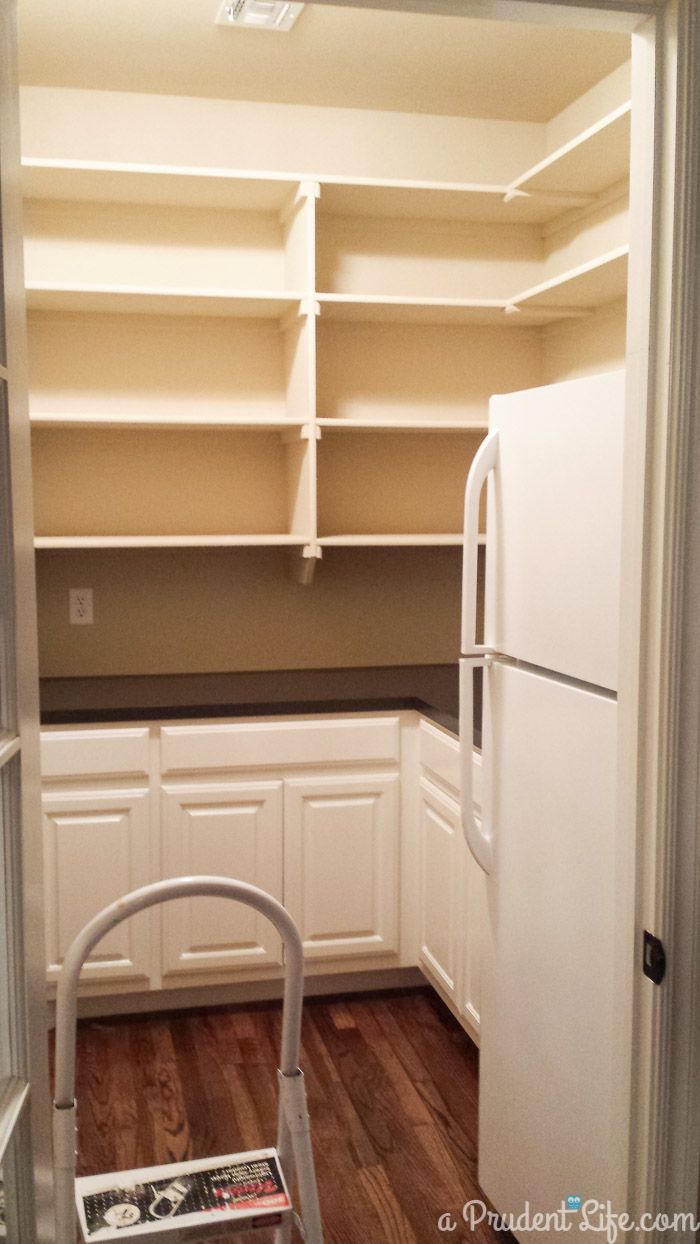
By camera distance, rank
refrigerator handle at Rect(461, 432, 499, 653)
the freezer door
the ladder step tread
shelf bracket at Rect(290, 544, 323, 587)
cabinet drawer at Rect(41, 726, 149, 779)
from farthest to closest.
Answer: shelf bracket at Rect(290, 544, 323, 587) → cabinet drawer at Rect(41, 726, 149, 779) → refrigerator handle at Rect(461, 432, 499, 653) → the freezer door → the ladder step tread

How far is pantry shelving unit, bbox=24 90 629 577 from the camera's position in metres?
3.13

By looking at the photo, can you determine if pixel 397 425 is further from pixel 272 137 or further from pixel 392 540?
pixel 272 137

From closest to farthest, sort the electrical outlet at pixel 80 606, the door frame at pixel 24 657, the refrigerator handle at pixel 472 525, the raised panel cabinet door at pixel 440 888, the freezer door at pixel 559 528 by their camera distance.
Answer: the door frame at pixel 24 657 → the freezer door at pixel 559 528 → the refrigerator handle at pixel 472 525 → the raised panel cabinet door at pixel 440 888 → the electrical outlet at pixel 80 606

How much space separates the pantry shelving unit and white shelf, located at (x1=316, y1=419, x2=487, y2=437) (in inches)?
0.5

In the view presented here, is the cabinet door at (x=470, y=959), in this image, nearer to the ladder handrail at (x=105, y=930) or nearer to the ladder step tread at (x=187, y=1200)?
the ladder step tread at (x=187, y=1200)

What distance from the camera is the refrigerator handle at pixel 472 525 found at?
2.07 metres

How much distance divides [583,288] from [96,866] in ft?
6.71

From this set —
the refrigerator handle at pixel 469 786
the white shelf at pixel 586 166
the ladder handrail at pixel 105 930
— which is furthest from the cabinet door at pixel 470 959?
the white shelf at pixel 586 166

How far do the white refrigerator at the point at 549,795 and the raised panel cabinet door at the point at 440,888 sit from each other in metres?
0.59

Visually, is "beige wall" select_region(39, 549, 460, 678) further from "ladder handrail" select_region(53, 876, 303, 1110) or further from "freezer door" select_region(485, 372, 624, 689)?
"ladder handrail" select_region(53, 876, 303, 1110)

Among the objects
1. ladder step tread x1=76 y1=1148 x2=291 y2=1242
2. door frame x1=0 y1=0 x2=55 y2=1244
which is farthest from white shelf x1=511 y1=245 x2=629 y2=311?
ladder step tread x1=76 y1=1148 x2=291 y2=1242

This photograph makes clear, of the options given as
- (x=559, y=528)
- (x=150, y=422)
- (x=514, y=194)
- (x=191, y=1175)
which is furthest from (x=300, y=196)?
(x=191, y=1175)

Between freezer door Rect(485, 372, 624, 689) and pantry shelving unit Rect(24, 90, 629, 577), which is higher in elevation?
pantry shelving unit Rect(24, 90, 629, 577)

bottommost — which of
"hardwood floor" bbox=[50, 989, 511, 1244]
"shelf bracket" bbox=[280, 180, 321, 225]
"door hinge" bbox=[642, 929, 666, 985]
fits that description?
"hardwood floor" bbox=[50, 989, 511, 1244]
